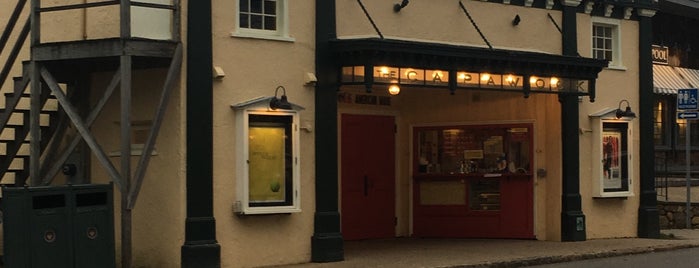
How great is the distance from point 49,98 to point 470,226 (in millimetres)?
8086

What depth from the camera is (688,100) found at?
20.1 meters

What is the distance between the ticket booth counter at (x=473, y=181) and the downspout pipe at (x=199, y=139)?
6.25 meters

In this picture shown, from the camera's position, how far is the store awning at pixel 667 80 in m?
26.7

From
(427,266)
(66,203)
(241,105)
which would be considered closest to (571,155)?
(427,266)

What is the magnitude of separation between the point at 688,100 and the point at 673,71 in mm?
8553

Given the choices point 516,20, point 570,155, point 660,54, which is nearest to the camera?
point 516,20

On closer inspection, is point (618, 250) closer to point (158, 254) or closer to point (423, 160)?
point (423, 160)

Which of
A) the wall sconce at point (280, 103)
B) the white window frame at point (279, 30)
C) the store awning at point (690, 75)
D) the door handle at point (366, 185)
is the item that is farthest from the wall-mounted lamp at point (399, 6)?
the store awning at point (690, 75)

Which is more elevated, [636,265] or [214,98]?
[214,98]

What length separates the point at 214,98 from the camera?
1373 centimetres

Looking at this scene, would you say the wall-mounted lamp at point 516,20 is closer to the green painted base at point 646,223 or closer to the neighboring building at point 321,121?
the neighboring building at point 321,121

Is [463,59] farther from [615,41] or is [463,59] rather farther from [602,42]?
[615,41]

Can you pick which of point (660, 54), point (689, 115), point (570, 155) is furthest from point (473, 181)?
point (660, 54)

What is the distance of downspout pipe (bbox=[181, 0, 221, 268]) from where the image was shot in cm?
1348
